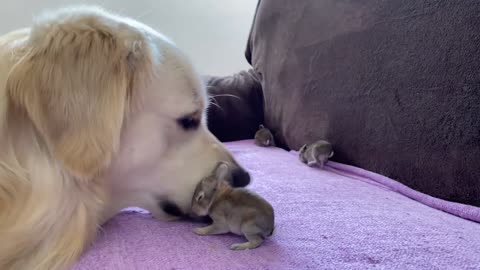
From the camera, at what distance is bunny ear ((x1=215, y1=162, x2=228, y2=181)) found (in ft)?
3.29

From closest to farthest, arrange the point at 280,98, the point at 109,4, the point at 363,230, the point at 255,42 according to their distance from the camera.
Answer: the point at 363,230, the point at 280,98, the point at 255,42, the point at 109,4

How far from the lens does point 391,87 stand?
1.25 meters

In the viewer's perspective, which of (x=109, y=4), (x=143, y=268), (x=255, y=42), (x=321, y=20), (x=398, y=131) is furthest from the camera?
(x=109, y=4)

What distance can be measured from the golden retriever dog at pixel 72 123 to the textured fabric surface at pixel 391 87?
585 mm

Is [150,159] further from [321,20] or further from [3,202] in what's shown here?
[321,20]

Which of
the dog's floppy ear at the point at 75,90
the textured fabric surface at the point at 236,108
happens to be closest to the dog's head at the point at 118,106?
the dog's floppy ear at the point at 75,90

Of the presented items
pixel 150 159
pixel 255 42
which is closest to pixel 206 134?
pixel 150 159

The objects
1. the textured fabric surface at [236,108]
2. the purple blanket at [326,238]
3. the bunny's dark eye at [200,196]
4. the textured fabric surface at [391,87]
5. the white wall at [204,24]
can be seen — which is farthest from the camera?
the white wall at [204,24]

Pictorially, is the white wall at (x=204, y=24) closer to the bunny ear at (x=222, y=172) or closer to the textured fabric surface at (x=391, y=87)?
the textured fabric surface at (x=391, y=87)

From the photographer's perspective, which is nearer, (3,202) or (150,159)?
(3,202)

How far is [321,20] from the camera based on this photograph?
1629 millimetres

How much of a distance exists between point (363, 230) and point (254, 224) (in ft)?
0.74

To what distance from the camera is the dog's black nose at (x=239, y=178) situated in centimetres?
105

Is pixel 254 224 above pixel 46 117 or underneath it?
underneath
